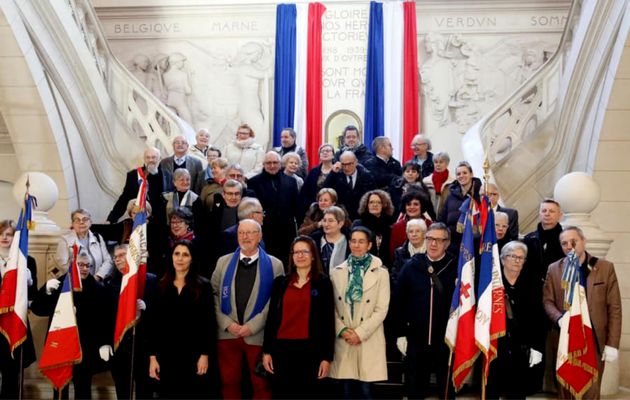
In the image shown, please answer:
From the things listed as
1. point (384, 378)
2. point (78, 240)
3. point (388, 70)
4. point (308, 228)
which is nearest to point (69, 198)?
point (78, 240)

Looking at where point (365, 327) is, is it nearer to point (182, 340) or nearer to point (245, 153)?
point (182, 340)

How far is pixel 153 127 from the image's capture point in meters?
10.7

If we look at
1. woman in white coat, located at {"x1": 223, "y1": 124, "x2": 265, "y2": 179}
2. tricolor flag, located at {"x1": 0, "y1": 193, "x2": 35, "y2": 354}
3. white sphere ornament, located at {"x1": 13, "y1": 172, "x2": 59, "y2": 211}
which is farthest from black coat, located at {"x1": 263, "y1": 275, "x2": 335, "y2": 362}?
woman in white coat, located at {"x1": 223, "y1": 124, "x2": 265, "y2": 179}

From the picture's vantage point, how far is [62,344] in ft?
19.6

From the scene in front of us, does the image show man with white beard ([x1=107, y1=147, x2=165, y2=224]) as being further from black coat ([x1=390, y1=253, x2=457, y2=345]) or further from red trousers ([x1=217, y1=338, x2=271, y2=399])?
black coat ([x1=390, y1=253, x2=457, y2=345])

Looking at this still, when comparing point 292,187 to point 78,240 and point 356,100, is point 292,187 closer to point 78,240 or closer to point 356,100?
point 78,240

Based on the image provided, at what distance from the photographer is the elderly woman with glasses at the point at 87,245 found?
684 cm

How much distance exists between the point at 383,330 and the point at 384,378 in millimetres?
367

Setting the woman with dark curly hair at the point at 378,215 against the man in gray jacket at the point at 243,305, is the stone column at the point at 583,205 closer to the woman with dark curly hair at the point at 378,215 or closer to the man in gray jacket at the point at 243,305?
the woman with dark curly hair at the point at 378,215

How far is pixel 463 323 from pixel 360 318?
706 millimetres

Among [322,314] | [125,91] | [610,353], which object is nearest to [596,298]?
[610,353]

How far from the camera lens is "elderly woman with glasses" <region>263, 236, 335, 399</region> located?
5734 millimetres

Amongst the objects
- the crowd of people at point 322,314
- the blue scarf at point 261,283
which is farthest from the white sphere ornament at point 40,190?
the blue scarf at point 261,283

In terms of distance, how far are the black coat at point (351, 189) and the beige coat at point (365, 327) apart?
194 centimetres
